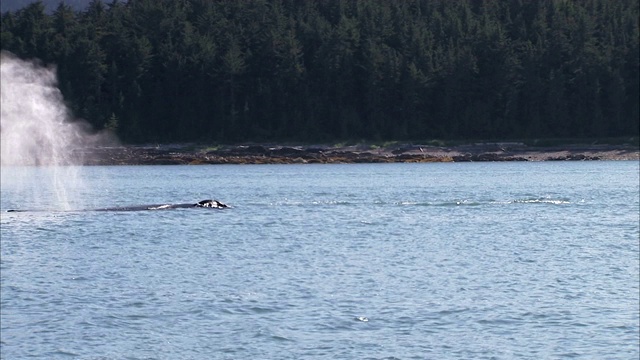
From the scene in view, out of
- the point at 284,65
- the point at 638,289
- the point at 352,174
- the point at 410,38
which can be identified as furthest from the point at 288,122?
the point at 638,289

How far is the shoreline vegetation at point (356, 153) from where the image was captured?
10631 centimetres

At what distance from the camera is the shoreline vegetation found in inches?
4186

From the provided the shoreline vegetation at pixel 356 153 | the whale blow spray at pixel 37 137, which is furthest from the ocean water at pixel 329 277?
the shoreline vegetation at pixel 356 153

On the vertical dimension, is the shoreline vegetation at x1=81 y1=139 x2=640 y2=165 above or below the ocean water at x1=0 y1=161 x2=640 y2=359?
above

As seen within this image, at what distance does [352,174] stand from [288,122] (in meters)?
35.0

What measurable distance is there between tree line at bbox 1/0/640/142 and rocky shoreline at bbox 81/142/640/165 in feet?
16.6

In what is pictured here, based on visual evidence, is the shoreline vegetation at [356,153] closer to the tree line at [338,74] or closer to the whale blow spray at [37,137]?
the whale blow spray at [37,137]

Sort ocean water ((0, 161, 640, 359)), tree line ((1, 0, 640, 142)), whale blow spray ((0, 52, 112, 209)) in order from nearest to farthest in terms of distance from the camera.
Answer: ocean water ((0, 161, 640, 359)), whale blow spray ((0, 52, 112, 209)), tree line ((1, 0, 640, 142))

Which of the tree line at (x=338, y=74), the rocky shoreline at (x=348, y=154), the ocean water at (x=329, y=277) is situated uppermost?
the tree line at (x=338, y=74)

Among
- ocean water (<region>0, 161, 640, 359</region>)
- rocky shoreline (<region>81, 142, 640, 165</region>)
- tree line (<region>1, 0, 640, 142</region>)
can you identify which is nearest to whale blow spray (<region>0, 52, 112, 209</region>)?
tree line (<region>1, 0, 640, 142</region>)

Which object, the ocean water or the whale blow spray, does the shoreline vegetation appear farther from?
the ocean water

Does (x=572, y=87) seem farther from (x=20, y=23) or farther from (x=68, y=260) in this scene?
(x=68, y=260)

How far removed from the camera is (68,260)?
36719mm

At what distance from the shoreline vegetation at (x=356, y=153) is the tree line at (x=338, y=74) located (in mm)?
4814
